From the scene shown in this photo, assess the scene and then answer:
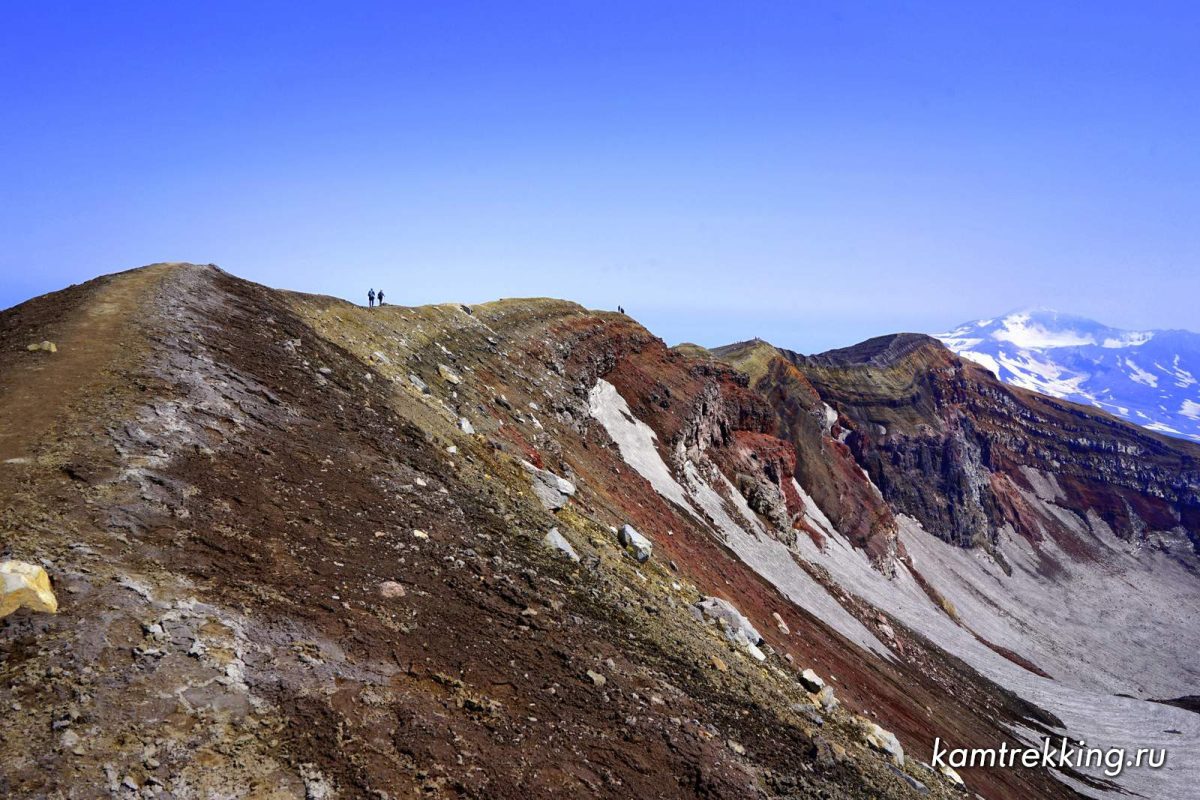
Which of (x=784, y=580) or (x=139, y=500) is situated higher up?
(x=139, y=500)

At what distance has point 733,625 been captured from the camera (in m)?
24.1

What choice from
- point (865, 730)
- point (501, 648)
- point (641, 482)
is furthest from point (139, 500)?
point (641, 482)

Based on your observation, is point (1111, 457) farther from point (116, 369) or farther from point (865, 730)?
point (116, 369)

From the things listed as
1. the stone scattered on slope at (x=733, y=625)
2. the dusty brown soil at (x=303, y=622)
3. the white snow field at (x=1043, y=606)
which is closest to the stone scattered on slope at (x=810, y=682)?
the dusty brown soil at (x=303, y=622)

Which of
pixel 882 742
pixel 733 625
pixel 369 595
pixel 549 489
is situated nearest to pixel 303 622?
pixel 369 595

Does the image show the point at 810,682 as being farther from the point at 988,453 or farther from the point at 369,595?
the point at 988,453

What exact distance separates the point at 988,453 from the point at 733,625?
5796 inches

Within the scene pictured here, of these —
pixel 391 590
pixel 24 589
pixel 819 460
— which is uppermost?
pixel 24 589

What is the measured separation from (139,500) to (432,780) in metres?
8.02

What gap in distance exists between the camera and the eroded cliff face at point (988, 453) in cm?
12706

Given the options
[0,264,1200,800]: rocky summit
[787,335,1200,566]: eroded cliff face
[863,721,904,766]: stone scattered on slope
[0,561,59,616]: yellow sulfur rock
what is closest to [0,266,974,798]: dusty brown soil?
[0,264,1200,800]: rocky summit

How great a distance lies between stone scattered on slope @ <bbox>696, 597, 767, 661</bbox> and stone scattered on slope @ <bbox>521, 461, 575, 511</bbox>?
6.55 meters

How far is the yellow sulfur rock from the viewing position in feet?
29.2

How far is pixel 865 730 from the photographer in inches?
830
